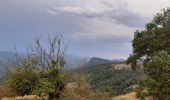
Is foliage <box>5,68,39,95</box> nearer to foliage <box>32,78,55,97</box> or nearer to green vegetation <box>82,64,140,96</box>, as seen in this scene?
foliage <box>32,78,55,97</box>

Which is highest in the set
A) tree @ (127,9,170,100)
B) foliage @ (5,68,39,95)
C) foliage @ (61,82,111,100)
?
tree @ (127,9,170,100)

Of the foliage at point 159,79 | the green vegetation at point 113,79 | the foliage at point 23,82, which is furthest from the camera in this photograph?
the green vegetation at point 113,79

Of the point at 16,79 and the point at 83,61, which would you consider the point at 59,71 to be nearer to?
the point at 16,79

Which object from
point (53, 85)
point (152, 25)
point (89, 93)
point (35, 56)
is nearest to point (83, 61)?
point (89, 93)

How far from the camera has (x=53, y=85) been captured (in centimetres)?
2967

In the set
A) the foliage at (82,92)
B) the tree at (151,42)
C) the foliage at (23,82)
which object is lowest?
the foliage at (82,92)

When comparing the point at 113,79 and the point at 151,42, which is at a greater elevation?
the point at 151,42

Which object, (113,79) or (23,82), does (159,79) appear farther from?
(113,79)

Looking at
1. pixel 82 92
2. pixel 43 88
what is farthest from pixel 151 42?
pixel 43 88

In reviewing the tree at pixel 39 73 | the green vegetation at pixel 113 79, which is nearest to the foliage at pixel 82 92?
the tree at pixel 39 73

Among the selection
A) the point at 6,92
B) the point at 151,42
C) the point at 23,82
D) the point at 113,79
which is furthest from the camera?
the point at 113,79

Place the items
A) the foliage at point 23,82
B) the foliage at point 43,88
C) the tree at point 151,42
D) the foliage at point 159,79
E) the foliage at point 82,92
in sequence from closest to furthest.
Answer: the foliage at point 43,88
the foliage at point 23,82
the foliage at point 159,79
the foliage at point 82,92
the tree at point 151,42

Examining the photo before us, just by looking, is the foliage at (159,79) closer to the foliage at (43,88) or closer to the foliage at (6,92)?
the foliage at (43,88)

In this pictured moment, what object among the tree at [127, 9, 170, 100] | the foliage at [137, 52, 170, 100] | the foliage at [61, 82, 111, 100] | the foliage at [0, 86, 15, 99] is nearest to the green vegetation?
the tree at [127, 9, 170, 100]
